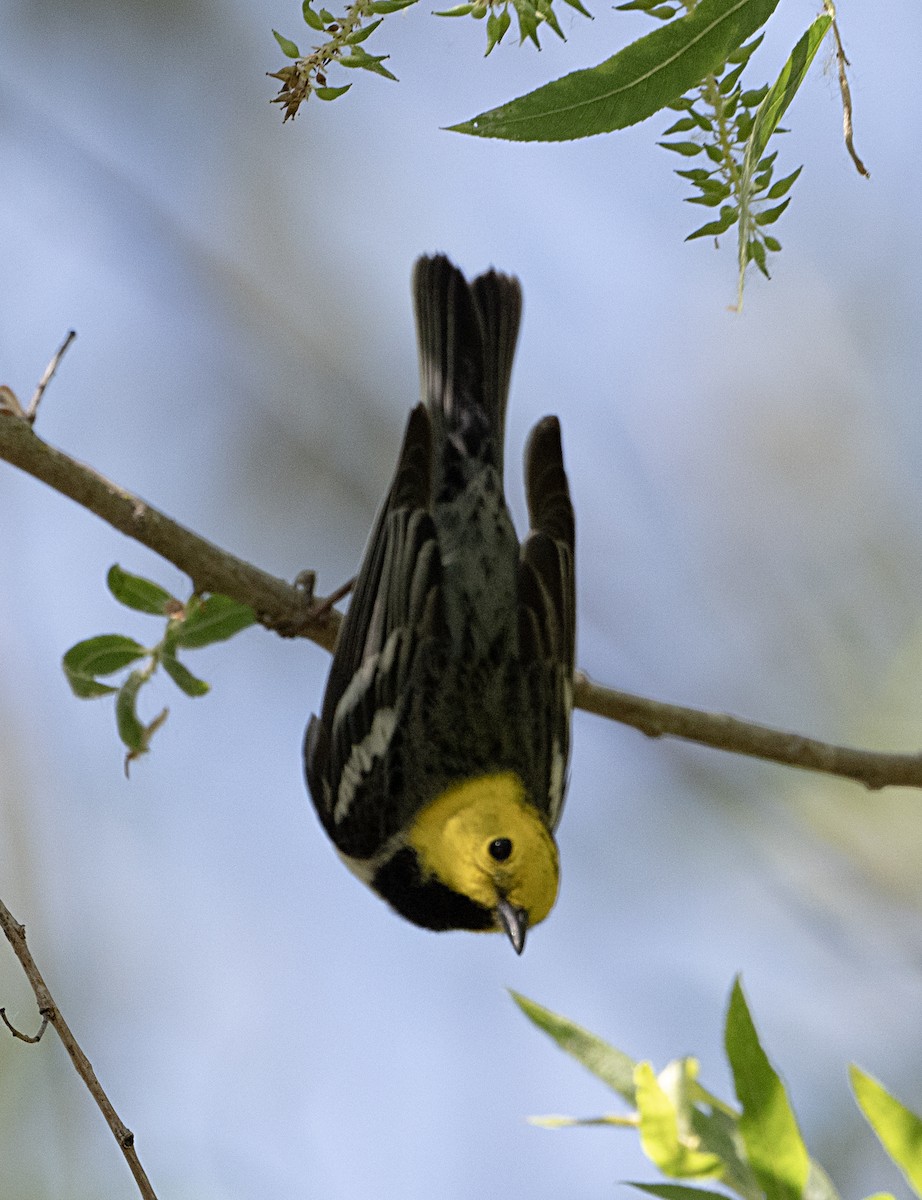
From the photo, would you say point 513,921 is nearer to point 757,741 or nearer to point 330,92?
point 757,741

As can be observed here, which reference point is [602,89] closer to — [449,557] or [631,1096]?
[631,1096]

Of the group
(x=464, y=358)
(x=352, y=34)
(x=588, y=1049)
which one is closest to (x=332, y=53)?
(x=352, y=34)

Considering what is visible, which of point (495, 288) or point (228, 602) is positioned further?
point (495, 288)

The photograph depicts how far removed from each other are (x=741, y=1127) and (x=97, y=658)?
2139 millimetres

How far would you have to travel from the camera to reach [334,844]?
4.44 metres

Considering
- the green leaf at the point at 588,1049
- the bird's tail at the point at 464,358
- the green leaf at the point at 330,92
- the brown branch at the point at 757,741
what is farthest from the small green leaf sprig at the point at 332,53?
the bird's tail at the point at 464,358

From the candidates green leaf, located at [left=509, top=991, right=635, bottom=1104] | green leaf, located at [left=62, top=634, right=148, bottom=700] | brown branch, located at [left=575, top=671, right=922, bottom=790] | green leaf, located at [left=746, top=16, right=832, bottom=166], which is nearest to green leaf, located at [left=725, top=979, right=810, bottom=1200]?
green leaf, located at [left=509, top=991, right=635, bottom=1104]

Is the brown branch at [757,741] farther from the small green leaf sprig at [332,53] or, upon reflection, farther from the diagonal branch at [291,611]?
the small green leaf sprig at [332,53]

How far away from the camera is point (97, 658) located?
3.16 meters

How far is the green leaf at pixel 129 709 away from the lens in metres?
3.19

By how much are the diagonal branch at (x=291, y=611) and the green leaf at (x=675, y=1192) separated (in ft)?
7.28

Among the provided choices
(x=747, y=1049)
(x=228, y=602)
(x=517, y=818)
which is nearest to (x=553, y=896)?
(x=517, y=818)

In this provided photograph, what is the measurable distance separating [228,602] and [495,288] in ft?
7.63

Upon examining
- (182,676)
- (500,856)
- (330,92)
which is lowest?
(500,856)
